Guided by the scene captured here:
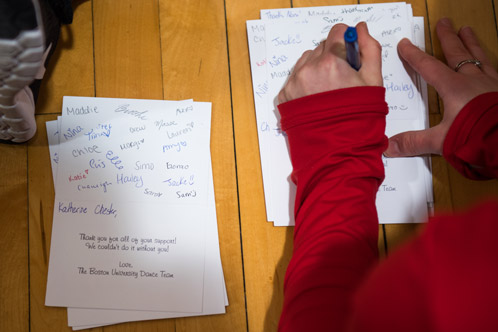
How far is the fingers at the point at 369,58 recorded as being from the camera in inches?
27.2

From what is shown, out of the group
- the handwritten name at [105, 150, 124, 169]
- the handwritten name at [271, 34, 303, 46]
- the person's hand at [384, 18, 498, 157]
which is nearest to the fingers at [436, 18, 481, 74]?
the person's hand at [384, 18, 498, 157]

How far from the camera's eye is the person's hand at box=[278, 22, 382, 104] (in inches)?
26.8

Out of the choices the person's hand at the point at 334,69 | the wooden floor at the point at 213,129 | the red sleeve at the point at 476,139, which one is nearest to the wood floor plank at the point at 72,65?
the wooden floor at the point at 213,129

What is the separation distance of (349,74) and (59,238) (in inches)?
21.6

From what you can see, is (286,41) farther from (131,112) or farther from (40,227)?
(40,227)

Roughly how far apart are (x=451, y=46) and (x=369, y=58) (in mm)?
184

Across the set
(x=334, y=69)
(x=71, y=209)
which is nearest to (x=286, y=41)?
(x=334, y=69)

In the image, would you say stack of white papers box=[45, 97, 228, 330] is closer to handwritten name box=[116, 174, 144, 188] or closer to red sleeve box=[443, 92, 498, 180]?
handwritten name box=[116, 174, 144, 188]

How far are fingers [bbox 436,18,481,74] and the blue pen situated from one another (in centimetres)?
20

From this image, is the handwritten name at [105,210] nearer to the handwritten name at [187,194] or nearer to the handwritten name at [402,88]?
the handwritten name at [187,194]

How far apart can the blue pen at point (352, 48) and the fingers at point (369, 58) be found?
15mm

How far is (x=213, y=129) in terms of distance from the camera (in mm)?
767

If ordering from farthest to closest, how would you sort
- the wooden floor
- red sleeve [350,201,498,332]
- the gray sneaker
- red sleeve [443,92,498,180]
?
1. the wooden floor
2. red sleeve [443,92,498,180]
3. the gray sneaker
4. red sleeve [350,201,498,332]

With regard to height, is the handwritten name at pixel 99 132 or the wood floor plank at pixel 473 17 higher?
the wood floor plank at pixel 473 17
